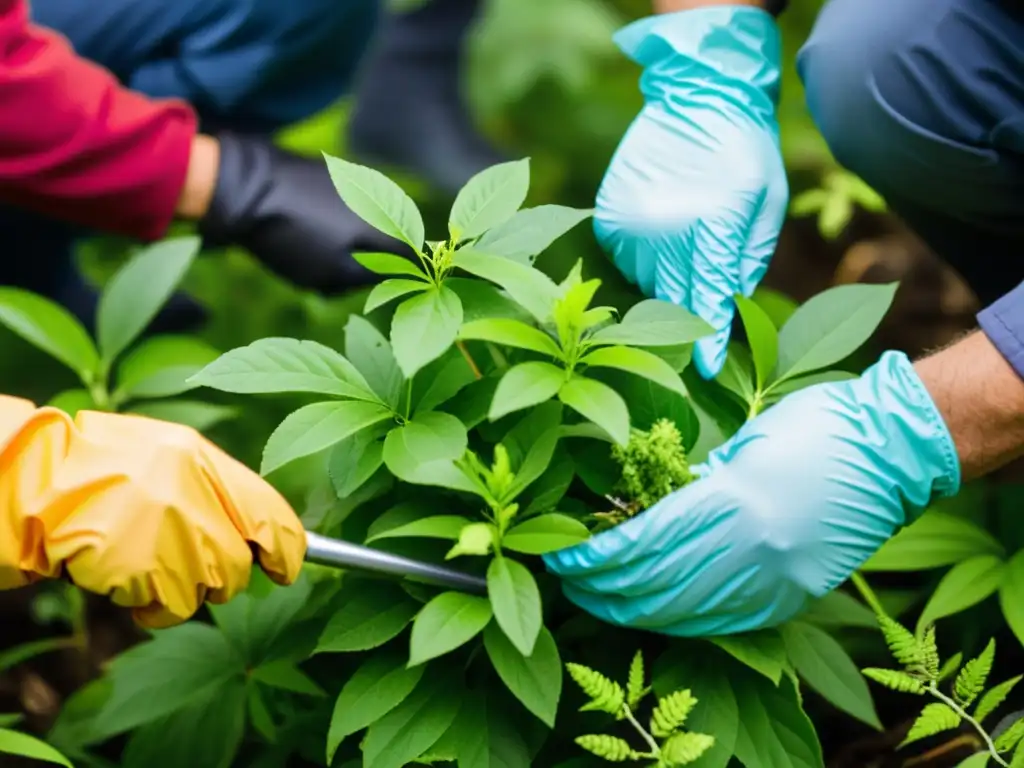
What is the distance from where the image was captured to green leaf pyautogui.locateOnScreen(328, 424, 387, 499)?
3.13 ft

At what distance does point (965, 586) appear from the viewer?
44.9 inches

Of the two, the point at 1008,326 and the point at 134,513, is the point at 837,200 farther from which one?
the point at 134,513

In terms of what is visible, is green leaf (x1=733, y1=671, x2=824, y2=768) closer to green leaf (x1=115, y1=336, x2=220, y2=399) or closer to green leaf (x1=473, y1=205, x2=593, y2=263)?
green leaf (x1=473, y1=205, x2=593, y2=263)

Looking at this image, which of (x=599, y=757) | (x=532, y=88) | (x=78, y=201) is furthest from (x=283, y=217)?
(x=532, y=88)

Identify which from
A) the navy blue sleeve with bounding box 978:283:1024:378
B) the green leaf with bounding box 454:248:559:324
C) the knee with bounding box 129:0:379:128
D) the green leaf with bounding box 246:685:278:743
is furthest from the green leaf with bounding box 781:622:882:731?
the knee with bounding box 129:0:379:128

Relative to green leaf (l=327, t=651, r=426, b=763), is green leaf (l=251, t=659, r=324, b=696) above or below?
below

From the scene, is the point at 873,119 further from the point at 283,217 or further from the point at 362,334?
the point at 283,217

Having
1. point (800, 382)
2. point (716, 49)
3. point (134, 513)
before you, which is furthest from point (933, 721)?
point (716, 49)

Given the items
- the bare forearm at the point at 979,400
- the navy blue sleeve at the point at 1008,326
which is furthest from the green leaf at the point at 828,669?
the navy blue sleeve at the point at 1008,326

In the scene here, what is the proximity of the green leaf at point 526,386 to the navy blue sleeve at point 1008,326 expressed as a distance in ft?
1.46

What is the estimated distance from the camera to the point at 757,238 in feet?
4.12

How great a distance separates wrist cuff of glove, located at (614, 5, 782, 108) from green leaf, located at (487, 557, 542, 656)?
67 cm

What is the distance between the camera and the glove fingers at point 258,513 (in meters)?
0.94

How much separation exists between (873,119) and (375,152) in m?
1.86
